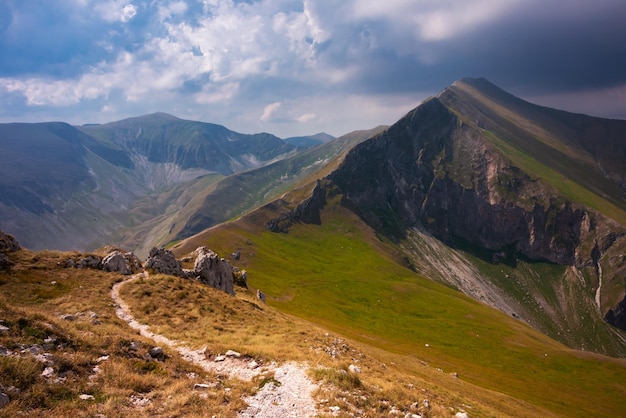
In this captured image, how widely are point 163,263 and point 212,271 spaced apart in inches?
329

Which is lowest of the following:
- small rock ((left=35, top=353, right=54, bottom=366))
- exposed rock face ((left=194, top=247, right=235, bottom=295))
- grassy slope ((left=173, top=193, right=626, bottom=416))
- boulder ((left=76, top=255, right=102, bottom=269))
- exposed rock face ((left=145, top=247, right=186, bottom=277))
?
grassy slope ((left=173, top=193, right=626, bottom=416))

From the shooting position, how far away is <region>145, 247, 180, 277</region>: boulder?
167ft

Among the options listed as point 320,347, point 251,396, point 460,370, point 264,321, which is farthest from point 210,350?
point 460,370

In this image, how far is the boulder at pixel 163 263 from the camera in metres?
50.8

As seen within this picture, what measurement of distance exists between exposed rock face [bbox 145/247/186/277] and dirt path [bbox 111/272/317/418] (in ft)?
82.3

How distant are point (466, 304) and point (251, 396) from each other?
19408 cm

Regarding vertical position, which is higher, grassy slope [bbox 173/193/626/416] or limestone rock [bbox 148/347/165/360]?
limestone rock [bbox 148/347/165/360]

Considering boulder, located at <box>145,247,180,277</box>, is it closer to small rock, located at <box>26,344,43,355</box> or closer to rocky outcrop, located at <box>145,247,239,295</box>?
rocky outcrop, located at <box>145,247,239,295</box>

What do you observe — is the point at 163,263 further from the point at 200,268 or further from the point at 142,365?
the point at 142,365

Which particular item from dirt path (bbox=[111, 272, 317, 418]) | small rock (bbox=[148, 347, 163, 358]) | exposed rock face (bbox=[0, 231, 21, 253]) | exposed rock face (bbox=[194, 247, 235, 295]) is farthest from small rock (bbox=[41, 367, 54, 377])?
exposed rock face (bbox=[194, 247, 235, 295])

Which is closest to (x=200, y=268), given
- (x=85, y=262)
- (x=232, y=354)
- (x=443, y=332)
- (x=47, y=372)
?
(x=85, y=262)

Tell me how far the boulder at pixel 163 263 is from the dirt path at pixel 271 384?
988 inches

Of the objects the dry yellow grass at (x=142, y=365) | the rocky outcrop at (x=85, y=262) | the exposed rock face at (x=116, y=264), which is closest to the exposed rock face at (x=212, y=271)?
the exposed rock face at (x=116, y=264)

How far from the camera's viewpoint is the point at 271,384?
1880 centimetres
